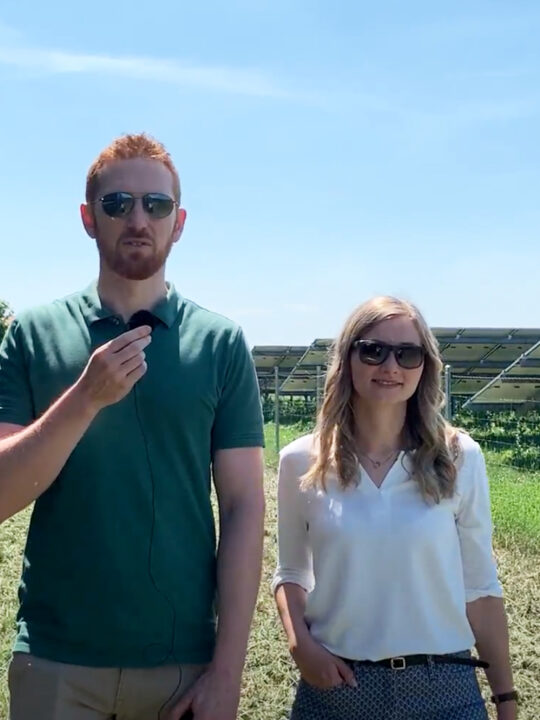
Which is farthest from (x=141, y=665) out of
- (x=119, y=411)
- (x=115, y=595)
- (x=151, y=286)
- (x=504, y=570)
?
(x=504, y=570)

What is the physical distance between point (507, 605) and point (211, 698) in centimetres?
424

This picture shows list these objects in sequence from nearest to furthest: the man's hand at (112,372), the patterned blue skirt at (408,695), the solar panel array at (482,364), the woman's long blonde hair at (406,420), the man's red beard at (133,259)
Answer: the man's hand at (112,372) → the man's red beard at (133,259) → the patterned blue skirt at (408,695) → the woman's long blonde hair at (406,420) → the solar panel array at (482,364)

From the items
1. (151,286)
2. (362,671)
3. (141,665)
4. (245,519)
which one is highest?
(151,286)

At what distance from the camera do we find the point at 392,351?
2.64 meters

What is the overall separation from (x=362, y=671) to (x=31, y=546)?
91 cm

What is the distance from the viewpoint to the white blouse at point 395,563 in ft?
8.15

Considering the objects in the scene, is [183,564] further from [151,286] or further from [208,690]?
[151,286]

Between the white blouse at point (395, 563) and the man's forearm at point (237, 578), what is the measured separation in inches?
16.9

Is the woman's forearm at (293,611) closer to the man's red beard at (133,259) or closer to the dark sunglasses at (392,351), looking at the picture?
the dark sunglasses at (392,351)

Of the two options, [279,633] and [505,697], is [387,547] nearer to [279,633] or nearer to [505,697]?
[505,697]

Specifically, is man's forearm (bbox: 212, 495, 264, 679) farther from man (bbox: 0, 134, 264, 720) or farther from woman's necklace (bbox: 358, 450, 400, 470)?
woman's necklace (bbox: 358, 450, 400, 470)

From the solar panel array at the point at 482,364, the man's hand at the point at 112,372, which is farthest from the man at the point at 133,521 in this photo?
the solar panel array at the point at 482,364

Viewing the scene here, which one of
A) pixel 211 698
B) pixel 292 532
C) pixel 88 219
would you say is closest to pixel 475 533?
pixel 292 532

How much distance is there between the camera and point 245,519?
2.14 m
